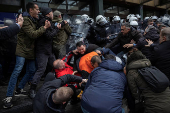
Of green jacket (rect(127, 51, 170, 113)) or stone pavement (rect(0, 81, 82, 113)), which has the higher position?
green jacket (rect(127, 51, 170, 113))

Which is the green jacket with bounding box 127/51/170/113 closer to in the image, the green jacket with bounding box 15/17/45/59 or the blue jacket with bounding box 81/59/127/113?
the blue jacket with bounding box 81/59/127/113

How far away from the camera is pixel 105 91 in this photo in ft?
5.68

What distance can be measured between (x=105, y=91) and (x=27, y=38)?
1.82 meters

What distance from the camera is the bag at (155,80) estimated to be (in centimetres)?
180

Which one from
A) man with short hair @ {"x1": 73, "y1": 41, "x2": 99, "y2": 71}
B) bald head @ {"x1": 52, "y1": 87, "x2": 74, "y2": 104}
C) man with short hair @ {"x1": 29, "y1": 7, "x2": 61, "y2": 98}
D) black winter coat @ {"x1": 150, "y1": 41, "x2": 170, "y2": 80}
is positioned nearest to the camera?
bald head @ {"x1": 52, "y1": 87, "x2": 74, "y2": 104}

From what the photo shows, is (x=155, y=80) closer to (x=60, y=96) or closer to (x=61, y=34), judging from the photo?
(x=60, y=96)

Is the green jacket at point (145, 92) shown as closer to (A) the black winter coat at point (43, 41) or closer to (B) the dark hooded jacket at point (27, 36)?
(A) the black winter coat at point (43, 41)

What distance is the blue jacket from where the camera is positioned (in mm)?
1666

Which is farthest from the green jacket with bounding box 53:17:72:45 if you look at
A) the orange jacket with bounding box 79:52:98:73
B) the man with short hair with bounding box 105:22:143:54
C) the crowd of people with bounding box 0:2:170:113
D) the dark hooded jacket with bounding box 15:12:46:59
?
the man with short hair with bounding box 105:22:143:54

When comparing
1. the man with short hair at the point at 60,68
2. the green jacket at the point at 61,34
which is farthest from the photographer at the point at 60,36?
the man with short hair at the point at 60,68

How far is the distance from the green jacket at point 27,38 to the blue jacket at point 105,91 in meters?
1.36

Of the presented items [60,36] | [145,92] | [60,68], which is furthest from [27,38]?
[145,92]

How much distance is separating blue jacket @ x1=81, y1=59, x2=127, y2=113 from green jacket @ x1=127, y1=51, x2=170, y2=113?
0.52ft

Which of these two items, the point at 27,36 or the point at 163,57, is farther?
the point at 27,36
